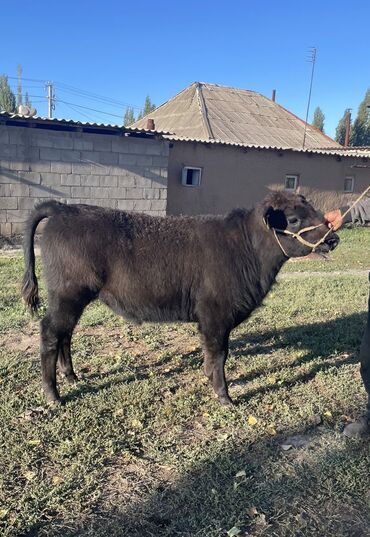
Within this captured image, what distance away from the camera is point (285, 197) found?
4086 mm

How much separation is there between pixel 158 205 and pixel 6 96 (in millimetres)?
47950

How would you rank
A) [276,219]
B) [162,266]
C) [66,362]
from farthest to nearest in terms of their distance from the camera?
[66,362], [276,219], [162,266]

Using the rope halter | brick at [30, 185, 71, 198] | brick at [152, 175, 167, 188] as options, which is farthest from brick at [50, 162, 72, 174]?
the rope halter

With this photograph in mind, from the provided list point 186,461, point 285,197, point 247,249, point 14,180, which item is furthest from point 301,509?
point 14,180

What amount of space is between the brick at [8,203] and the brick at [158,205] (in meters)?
3.71

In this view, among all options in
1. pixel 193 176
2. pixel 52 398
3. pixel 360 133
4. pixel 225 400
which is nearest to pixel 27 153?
pixel 193 176

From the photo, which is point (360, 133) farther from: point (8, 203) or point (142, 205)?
point (8, 203)

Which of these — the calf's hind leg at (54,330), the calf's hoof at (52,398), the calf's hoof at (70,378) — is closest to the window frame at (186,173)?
the calf's hoof at (70,378)

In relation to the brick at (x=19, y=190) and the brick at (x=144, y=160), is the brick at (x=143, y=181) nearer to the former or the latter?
the brick at (x=144, y=160)

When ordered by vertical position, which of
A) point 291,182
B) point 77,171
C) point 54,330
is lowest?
point 54,330

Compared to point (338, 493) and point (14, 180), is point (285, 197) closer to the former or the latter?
point (338, 493)

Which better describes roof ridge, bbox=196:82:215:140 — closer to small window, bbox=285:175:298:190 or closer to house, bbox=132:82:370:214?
house, bbox=132:82:370:214

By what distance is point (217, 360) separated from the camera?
13.2ft

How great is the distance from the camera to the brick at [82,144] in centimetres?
1153
